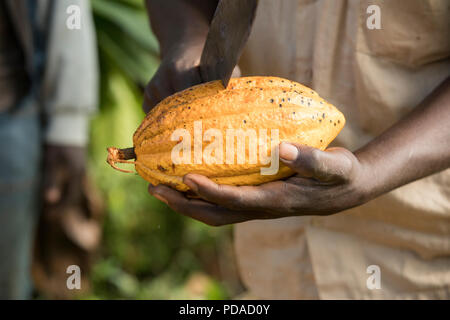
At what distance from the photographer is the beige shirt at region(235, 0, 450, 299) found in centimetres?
120

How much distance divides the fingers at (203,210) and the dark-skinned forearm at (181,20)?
507 millimetres

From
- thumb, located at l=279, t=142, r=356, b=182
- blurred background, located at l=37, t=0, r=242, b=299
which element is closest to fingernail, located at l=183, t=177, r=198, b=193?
thumb, located at l=279, t=142, r=356, b=182

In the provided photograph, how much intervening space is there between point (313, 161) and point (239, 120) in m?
0.18

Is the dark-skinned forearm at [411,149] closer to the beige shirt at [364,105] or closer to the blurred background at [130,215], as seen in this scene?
the beige shirt at [364,105]

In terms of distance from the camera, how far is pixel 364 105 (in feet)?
4.13

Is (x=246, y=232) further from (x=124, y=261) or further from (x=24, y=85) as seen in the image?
(x=124, y=261)

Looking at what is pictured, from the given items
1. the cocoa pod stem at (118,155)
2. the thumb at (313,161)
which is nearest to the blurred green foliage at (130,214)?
the cocoa pod stem at (118,155)

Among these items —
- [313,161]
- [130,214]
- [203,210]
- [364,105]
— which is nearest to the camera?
[313,161]

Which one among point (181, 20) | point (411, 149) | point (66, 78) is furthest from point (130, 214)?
point (411, 149)

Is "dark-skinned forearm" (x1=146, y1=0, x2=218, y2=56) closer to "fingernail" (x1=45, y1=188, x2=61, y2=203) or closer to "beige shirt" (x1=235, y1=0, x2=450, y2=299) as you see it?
"beige shirt" (x1=235, y1=0, x2=450, y2=299)

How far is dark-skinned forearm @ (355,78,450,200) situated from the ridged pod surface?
105 mm

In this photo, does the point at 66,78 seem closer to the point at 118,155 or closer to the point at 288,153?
the point at 118,155

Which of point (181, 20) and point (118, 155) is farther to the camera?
point (181, 20)

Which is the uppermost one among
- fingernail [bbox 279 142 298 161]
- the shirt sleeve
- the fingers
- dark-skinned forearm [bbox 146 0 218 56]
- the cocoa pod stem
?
the shirt sleeve
